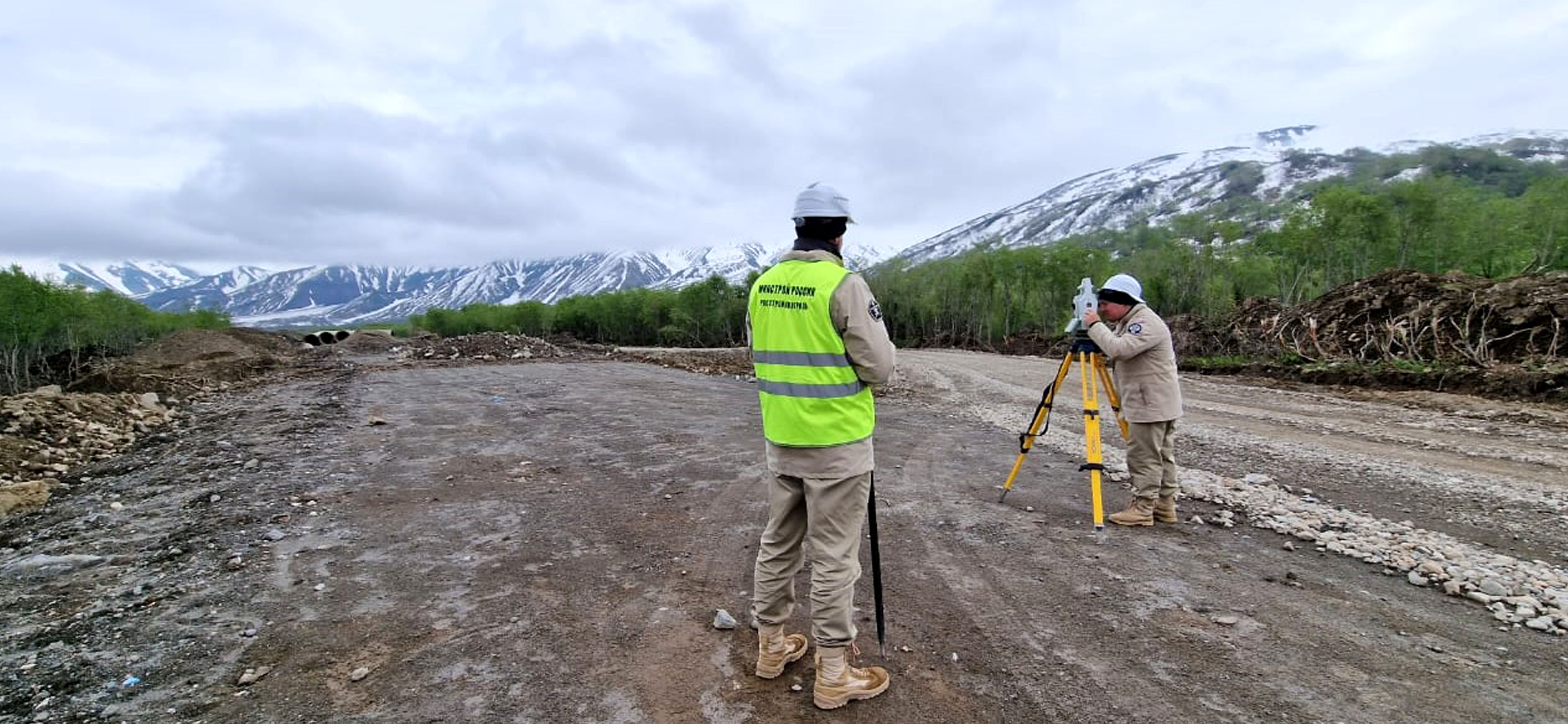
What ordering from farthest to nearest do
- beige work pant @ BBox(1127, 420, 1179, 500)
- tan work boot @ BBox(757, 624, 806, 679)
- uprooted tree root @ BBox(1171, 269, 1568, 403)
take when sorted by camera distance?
1. uprooted tree root @ BBox(1171, 269, 1568, 403)
2. beige work pant @ BBox(1127, 420, 1179, 500)
3. tan work boot @ BBox(757, 624, 806, 679)

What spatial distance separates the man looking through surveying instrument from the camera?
571 centimetres

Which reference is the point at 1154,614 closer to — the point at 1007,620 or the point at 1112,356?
the point at 1007,620

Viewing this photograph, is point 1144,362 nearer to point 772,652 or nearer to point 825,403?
point 825,403

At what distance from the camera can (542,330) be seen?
9206 centimetres

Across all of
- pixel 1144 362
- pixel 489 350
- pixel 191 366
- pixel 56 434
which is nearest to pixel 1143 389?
pixel 1144 362

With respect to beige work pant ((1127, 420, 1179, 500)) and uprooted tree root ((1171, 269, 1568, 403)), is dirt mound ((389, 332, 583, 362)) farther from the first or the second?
uprooted tree root ((1171, 269, 1568, 403))

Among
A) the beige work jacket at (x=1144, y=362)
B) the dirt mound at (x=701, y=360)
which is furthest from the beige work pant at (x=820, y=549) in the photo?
the dirt mound at (x=701, y=360)

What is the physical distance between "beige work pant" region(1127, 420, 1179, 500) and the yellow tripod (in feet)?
0.47

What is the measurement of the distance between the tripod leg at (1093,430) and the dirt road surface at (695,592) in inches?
6.2

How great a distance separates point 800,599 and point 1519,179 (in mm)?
193721

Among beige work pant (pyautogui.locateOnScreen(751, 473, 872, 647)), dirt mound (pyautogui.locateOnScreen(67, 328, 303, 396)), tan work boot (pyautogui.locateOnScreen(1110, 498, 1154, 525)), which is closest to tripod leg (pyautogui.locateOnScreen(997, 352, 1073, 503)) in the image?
tan work boot (pyautogui.locateOnScreen(1110, 498, 1154, 525))

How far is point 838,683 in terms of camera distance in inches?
125

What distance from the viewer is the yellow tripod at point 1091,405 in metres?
5.96

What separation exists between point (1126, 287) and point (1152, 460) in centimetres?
153
